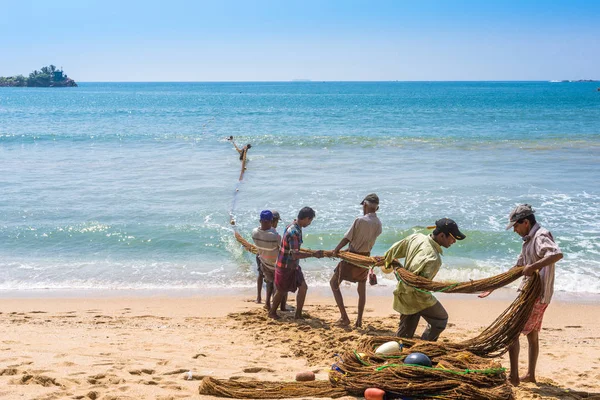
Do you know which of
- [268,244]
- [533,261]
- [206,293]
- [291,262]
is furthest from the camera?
[206,293]

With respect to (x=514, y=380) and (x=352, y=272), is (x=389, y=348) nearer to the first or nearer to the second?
(x=514, y=380)

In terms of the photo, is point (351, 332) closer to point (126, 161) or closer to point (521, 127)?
point (126, 161)

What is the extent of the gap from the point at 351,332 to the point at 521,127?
34.7m

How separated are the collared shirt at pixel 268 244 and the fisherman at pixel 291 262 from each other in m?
0.19

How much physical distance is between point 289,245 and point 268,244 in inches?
21.2

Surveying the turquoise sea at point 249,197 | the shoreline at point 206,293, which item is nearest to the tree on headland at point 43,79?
the turquoise sea at point 249,197

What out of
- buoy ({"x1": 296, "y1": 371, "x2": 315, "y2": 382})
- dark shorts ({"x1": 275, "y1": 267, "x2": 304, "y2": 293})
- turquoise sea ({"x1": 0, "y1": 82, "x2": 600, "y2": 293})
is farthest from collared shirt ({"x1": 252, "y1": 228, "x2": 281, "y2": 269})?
buoy ({"x1": 296, "y1": 371, "x2": 315, "y2": 382})

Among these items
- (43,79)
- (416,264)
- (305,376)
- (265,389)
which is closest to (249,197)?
(416,264)

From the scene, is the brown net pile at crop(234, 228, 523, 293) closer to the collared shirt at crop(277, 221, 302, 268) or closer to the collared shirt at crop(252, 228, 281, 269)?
the collared shirt at crop(277, 221, 302, 268)

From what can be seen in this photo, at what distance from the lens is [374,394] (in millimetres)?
4848

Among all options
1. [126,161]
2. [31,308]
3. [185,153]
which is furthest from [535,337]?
[185,153]

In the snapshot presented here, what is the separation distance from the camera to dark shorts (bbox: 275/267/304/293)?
297 inches

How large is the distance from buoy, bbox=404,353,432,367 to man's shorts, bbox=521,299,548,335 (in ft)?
3.31

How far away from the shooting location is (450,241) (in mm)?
5453
